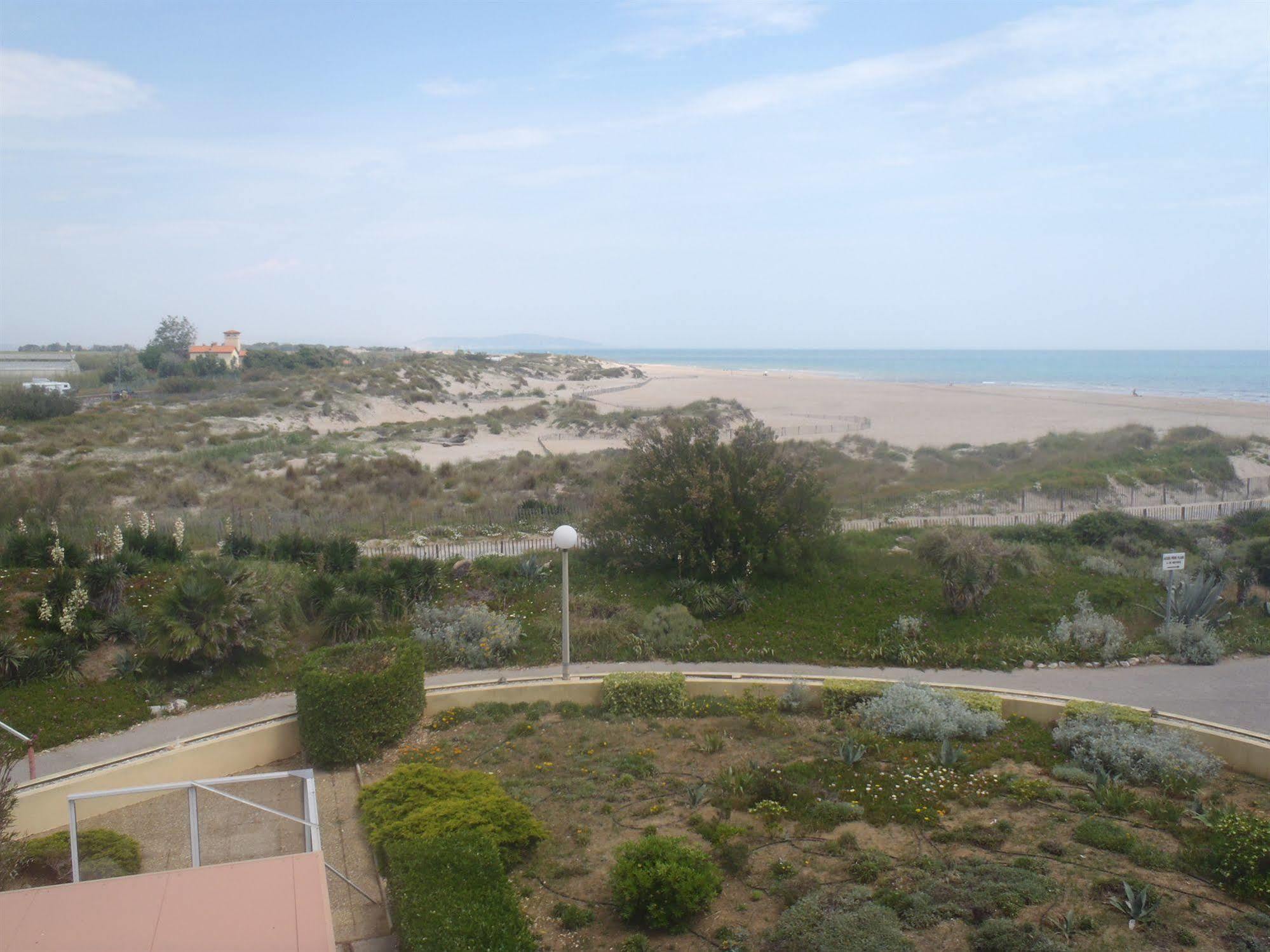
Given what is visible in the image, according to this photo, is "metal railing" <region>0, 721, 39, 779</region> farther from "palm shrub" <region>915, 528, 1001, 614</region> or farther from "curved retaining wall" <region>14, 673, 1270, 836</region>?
"palm shrub" <region>915, 528, 1001, 614</region>

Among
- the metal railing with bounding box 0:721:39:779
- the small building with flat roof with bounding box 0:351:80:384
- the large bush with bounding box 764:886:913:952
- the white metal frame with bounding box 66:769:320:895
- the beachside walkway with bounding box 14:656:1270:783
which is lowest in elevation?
the beachside walkway with bounding box 14:656:1270:783

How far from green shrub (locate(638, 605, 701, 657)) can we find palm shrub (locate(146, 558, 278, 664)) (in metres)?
5.58

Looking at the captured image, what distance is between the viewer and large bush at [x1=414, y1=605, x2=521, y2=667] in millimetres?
13125

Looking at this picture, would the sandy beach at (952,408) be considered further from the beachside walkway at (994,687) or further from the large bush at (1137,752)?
the large bush at (1137,752)

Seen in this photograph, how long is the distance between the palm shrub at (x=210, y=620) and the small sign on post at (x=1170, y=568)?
44.2ft

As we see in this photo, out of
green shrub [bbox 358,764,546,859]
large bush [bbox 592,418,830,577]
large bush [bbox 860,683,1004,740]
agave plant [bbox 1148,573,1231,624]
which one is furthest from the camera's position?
large bush [bbox 592,418,830,577]

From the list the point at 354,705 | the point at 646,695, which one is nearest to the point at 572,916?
the point at 354,705

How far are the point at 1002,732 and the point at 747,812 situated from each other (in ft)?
12.7

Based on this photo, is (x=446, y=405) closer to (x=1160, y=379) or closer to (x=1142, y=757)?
(x=1142, y=757)

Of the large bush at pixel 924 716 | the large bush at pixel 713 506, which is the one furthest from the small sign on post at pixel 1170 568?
the large bush at pixel 713 506

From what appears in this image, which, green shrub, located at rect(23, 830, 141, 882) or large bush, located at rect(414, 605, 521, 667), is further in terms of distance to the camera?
large bush, located at rect(414, 605, 521, 667)

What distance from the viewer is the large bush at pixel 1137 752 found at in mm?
8508

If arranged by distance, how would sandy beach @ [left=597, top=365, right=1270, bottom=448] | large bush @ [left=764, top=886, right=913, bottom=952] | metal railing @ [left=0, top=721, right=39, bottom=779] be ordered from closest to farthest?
large bush @ [left=764, top=886, right=913, bottom=952], metal railing @ [left=0, top=721, right=39, bottom=779], sandy beach @ [left=597, top=365, right=1270, bottom=448]

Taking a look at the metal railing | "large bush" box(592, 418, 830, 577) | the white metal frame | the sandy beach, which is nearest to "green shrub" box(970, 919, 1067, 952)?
the white metal frame
